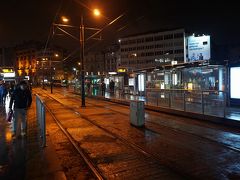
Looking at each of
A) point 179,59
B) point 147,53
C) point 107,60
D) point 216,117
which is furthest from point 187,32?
point 216,117

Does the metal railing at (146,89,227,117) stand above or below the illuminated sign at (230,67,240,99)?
below

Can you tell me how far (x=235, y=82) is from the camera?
15.7 m

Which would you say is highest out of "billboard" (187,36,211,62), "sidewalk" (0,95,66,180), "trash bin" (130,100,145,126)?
"billboard" (187,36,211,62)

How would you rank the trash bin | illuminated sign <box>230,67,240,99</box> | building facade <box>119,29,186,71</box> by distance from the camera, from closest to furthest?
1. the trash bin
2. illuminated sign <box>230,67,240,99</box>
3. building facade <box>119,29,186,71</box>

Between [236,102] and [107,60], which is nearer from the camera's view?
[236,102]

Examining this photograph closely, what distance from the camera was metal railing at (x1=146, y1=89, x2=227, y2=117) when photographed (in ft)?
45.6

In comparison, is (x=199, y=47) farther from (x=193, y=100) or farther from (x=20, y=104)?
(x=20, y=104)

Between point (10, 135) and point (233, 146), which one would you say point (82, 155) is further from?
point (233, 146)

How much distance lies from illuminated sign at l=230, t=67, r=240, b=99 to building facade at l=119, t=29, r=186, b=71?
83369 mm

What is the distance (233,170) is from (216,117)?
7.18 metres

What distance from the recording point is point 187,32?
105688 millimetres

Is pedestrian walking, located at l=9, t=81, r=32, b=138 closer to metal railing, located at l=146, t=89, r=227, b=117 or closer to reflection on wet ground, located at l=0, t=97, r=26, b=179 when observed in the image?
reflection on wet ground, located at l=0, t=97, r=26, b=179

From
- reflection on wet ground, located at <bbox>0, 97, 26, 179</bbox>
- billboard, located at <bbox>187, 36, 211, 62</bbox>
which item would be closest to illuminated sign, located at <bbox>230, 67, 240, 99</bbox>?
reflection on wet ground, located at <bbox>0, 97, 26, 179</bbox>

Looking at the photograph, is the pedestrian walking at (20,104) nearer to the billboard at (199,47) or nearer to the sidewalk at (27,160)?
the sidewalk at (27,160)
